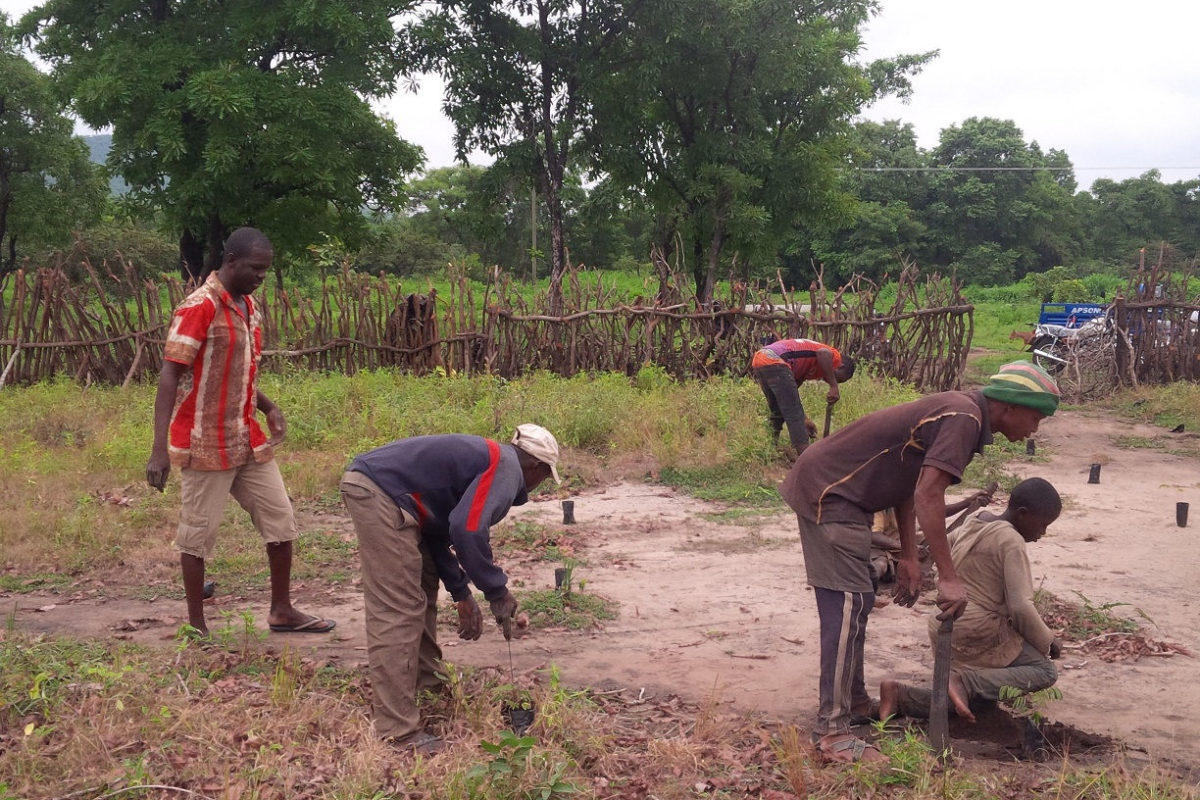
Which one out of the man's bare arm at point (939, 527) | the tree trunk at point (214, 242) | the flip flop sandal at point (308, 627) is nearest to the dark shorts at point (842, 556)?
the man's bare arm at point (939, 527)

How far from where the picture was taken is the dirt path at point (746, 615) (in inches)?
166

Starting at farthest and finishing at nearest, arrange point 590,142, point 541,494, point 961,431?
point 590,142, point 541,494, point 961,431

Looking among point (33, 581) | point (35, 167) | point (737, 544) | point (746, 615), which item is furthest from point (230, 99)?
point (746, 615)

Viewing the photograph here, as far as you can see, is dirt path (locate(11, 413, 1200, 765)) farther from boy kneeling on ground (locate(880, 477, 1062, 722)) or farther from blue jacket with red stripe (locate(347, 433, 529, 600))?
blue jacket with red stripe (locate(347, 433, 529, 600))

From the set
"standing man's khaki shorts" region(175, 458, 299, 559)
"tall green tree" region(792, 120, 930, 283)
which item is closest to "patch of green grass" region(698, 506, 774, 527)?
"standing man's khaki shorts" region(175, 458, 299, 559)

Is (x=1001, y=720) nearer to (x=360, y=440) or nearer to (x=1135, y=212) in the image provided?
(x=360, y=440)

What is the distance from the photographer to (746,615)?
206 inches

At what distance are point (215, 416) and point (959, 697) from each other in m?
3.28

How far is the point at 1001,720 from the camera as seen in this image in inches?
158

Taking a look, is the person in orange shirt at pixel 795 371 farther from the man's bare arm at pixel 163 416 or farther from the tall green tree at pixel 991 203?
the tall green tree at pixel 991 203

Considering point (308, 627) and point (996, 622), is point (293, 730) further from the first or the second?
point (996, 622)

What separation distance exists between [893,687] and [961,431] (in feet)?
3.69

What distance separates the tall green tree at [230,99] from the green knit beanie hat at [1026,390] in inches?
502

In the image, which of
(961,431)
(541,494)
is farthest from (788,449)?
(961,431)
